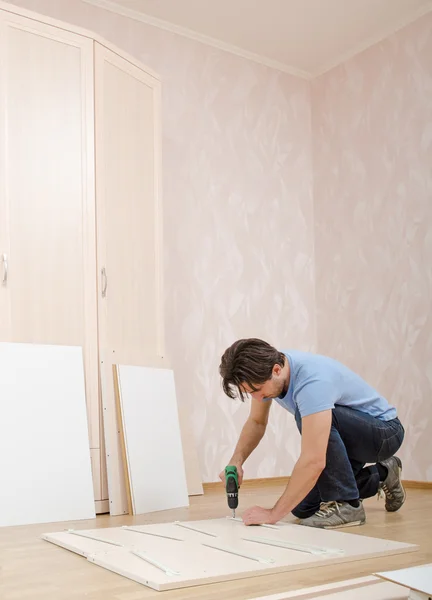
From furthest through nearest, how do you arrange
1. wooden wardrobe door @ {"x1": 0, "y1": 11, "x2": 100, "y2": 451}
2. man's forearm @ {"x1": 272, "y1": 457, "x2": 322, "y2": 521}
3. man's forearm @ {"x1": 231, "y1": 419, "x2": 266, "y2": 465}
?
wooden wardrobe door @ {"x1": 0, "y1": 11, "x2": 100, "y2": 451} < man's forearm @ {"x1": 231, "y1": 419, "x2": 266, "y2": 465} < man's forearm @ {"x1": 272, "y1": 457, "x2": 322, "y2": 521}

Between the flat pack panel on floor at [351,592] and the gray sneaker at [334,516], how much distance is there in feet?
2.81

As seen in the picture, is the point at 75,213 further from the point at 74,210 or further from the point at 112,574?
the point at 112,574

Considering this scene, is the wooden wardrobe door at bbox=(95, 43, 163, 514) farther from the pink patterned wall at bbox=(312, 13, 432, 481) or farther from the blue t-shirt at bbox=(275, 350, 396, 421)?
the pink patterned wall at bbox=(312, 13, 432, 481)

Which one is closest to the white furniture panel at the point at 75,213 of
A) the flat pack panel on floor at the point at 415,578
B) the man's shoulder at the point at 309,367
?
the man's shoulder at the point at 309,367

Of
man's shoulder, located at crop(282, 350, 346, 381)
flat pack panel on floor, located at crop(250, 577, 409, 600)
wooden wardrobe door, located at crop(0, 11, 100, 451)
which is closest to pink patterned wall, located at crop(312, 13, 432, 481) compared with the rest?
man's shoulder, located at crop(282, 350, 346, 381)

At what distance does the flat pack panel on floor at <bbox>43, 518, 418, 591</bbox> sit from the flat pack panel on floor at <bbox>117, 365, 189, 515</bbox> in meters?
0.70

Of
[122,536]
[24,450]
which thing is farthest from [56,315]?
[122,536]

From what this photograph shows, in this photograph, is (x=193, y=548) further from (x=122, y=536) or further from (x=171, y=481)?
(x=171, y=481)

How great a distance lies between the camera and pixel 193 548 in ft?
7.17

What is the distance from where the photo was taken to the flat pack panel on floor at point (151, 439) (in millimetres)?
3367

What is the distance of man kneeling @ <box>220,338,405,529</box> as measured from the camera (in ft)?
8.02

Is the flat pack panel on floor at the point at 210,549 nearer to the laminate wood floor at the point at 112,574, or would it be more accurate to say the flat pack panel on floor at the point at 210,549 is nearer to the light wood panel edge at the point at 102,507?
the laminate wood floor at the point at 112,574

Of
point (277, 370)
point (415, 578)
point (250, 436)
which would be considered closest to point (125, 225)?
point (250, 436)

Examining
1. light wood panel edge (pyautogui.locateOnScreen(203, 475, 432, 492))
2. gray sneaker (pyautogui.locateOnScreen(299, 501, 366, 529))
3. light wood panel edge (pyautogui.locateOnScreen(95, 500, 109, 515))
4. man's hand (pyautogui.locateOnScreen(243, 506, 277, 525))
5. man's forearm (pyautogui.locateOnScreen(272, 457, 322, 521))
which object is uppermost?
man's forearm (pyautogui.locateOnScreen(272, 457, 322, 521))
